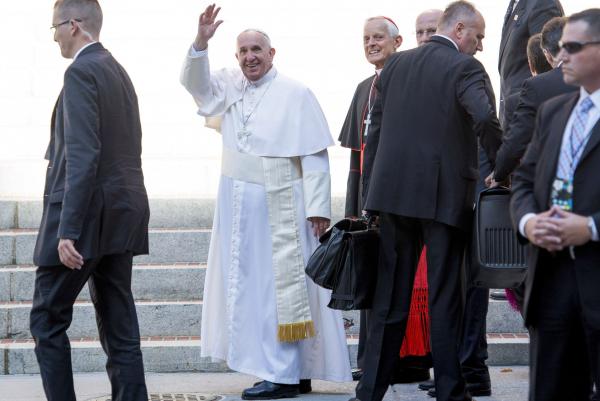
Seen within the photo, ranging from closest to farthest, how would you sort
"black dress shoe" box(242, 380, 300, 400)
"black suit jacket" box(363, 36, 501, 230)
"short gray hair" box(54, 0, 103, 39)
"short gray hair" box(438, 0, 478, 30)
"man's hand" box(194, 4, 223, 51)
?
"short gray hair" box(54, 0, 103, 39) → "black suit jacket" box(363, 36, 501, 230) → "short gray hair" box(438, 0, 478, 30) → "man's hand" box(194, 4, 223, 51) → "black dress shoe" box(242, 380, 300, 400)

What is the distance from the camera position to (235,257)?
714 cm

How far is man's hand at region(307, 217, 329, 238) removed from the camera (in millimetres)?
7086

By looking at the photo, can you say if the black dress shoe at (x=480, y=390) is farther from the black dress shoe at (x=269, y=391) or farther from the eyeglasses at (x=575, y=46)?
the eyeglasses at (x=575, y=46)

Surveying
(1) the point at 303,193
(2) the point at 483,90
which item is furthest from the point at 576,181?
(1) the point at 303,193

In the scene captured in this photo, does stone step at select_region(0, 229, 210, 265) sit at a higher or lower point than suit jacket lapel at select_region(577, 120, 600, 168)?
lower

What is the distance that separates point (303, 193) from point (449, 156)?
→ 121 centimetres

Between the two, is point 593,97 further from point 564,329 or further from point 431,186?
point 431,186

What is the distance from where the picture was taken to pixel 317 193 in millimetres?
7043

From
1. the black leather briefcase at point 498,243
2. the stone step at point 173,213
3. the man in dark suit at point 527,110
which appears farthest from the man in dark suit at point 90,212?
the stone step at point 173,213

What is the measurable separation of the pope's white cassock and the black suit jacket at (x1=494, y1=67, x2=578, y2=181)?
5.33ft

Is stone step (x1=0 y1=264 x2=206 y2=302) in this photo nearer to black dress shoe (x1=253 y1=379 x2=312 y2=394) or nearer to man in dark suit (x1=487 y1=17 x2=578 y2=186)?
black dress shoe (x1=253 y1=379 x2=312 y2=394)

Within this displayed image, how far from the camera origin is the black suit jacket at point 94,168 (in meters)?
→ 5.64

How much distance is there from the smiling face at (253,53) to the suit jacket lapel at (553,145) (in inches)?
108

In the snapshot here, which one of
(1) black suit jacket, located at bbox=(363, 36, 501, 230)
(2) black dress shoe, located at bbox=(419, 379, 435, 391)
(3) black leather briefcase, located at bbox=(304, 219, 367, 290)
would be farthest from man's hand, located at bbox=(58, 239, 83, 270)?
(2) black dress shoe, located at bbox=(419, 379, 435, 391)
